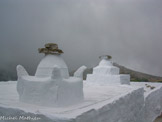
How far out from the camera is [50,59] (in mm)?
4711

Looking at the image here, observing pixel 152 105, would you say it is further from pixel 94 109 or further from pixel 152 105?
pixel 94 109

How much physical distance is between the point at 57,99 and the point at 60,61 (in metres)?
1.21

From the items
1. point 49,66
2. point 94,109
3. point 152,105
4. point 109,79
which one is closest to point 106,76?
point 109,79

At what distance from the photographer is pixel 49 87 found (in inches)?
157

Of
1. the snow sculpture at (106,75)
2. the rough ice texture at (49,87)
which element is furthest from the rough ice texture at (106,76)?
the rough ice texture at (49,87)

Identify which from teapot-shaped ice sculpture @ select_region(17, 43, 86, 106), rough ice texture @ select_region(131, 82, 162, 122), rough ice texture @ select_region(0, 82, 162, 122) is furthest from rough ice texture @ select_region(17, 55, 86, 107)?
rough ice texture @ select_region(131, 82, 162, 122)

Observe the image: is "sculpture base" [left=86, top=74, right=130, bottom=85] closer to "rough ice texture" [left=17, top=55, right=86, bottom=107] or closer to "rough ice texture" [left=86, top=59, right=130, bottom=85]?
"rough ice texture" [left=86, top=59, right=130, bottom=85]

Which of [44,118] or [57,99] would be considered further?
[57,99]

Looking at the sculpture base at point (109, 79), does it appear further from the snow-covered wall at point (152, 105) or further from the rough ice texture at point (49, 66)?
the rough ice texture at point (49, 66)

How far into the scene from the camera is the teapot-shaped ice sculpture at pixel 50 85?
3941mm

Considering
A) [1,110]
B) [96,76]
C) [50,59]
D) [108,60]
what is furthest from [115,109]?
[108,60]

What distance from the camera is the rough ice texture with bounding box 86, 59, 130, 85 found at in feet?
36.2

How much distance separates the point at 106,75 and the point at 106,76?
117 millimetres

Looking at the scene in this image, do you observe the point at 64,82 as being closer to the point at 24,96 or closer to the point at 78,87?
the point at 78,87
